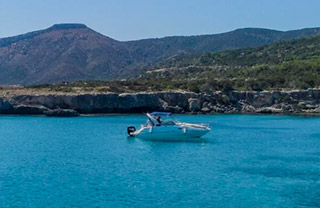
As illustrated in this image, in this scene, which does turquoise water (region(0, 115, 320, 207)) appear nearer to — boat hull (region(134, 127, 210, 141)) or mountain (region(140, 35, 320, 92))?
boat hull (region(134, 127, 210, 141))

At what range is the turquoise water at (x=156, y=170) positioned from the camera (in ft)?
85.4

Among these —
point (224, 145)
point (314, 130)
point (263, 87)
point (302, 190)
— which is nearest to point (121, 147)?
point (224, 145)

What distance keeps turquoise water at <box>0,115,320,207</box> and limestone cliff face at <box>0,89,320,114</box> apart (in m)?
27.8

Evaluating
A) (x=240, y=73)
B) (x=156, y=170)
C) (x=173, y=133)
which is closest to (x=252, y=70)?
(x=240, y=73)

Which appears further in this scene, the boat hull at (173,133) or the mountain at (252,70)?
the mountain at (252,70)

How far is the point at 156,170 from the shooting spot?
33781mm

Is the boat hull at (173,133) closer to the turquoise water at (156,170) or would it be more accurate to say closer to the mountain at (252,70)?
the turquoise water at (156,170)

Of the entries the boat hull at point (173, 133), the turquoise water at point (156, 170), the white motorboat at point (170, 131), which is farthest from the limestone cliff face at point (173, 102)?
the boat hull at point (173, 133)

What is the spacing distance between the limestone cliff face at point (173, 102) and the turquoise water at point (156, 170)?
2781cm

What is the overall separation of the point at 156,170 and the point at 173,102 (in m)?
56.8

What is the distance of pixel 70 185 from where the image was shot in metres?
28.8

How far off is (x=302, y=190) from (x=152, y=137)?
84.9 feet

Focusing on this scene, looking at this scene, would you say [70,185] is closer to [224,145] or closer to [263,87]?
[224,145]

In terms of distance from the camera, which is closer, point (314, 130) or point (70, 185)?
point (70, 185)
